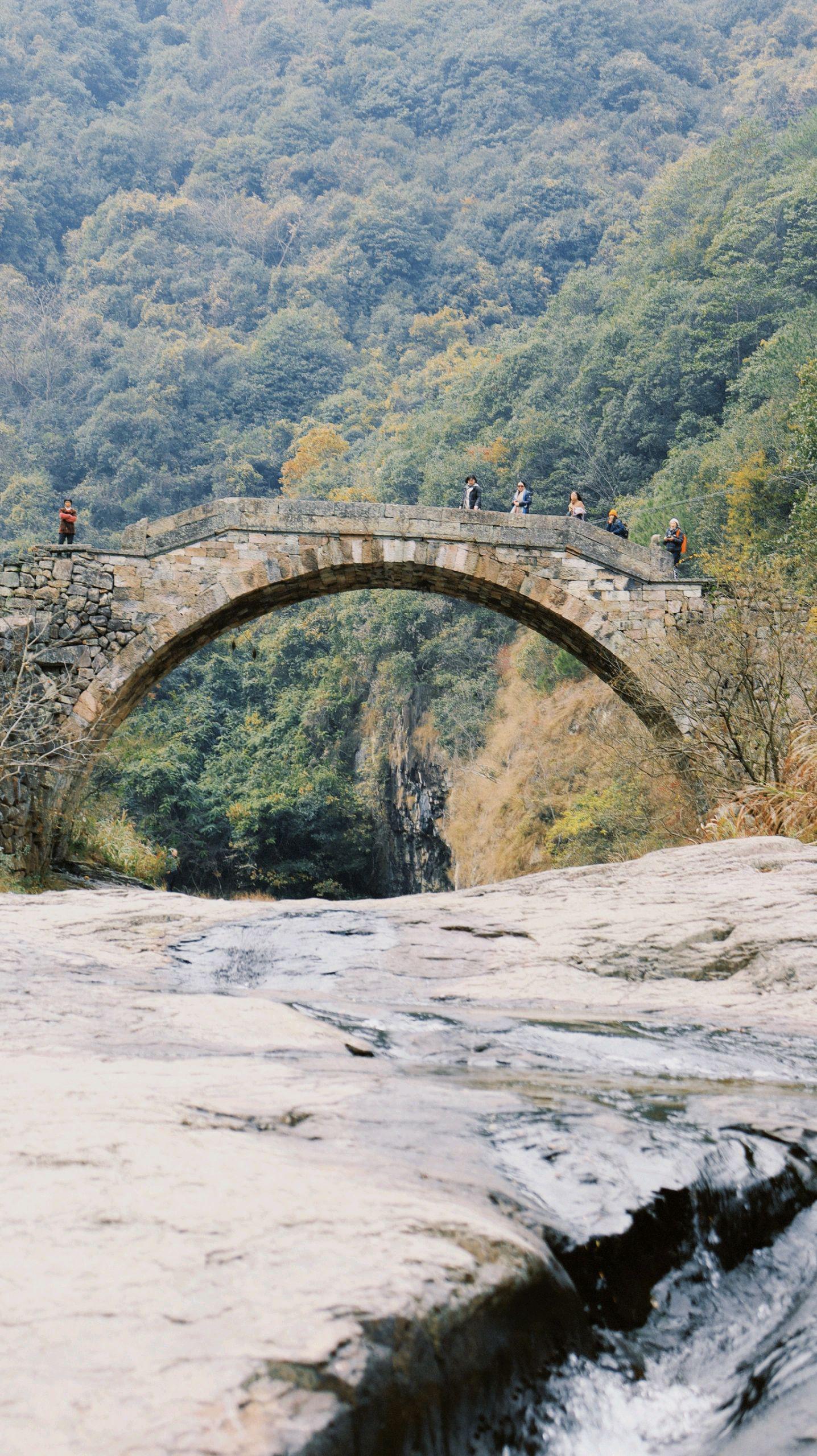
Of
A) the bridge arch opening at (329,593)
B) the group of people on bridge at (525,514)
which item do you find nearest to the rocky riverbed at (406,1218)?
the bridge arch opening at (329,593)

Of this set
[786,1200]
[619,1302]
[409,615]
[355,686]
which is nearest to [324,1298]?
[619,1302]

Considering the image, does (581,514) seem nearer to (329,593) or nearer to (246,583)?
(329,593)

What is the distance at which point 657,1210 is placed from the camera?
103 inches

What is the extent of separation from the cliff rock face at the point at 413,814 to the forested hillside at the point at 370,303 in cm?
28

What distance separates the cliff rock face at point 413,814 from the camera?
1112 inches

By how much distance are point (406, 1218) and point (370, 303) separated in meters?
66.6

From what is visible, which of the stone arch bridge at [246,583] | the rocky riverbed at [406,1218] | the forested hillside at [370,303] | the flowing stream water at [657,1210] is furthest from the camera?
the forested hillside at [370,303]

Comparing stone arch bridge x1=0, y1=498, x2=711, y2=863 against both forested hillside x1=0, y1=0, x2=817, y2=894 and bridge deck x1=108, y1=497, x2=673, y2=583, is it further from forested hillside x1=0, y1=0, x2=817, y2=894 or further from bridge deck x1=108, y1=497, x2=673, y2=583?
forested hillside x1=0, y1=0, x2=817, y2=894

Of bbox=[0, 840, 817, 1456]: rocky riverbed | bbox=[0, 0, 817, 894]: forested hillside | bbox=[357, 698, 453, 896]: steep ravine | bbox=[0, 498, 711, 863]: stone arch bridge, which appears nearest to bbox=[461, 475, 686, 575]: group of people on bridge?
bbox=[0, 498, 711, 863]: stone arch bridge

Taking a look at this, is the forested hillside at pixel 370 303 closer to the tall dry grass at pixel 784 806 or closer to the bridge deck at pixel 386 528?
the bridge deck at pixel 386 528

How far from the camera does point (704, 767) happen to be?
1238cm

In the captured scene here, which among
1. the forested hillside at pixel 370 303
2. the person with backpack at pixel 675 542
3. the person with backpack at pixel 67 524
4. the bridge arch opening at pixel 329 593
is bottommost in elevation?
the bridge arch opening at pixel 329 593

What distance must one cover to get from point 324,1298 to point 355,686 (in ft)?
108

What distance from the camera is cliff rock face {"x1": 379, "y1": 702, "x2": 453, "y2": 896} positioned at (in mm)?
28250
